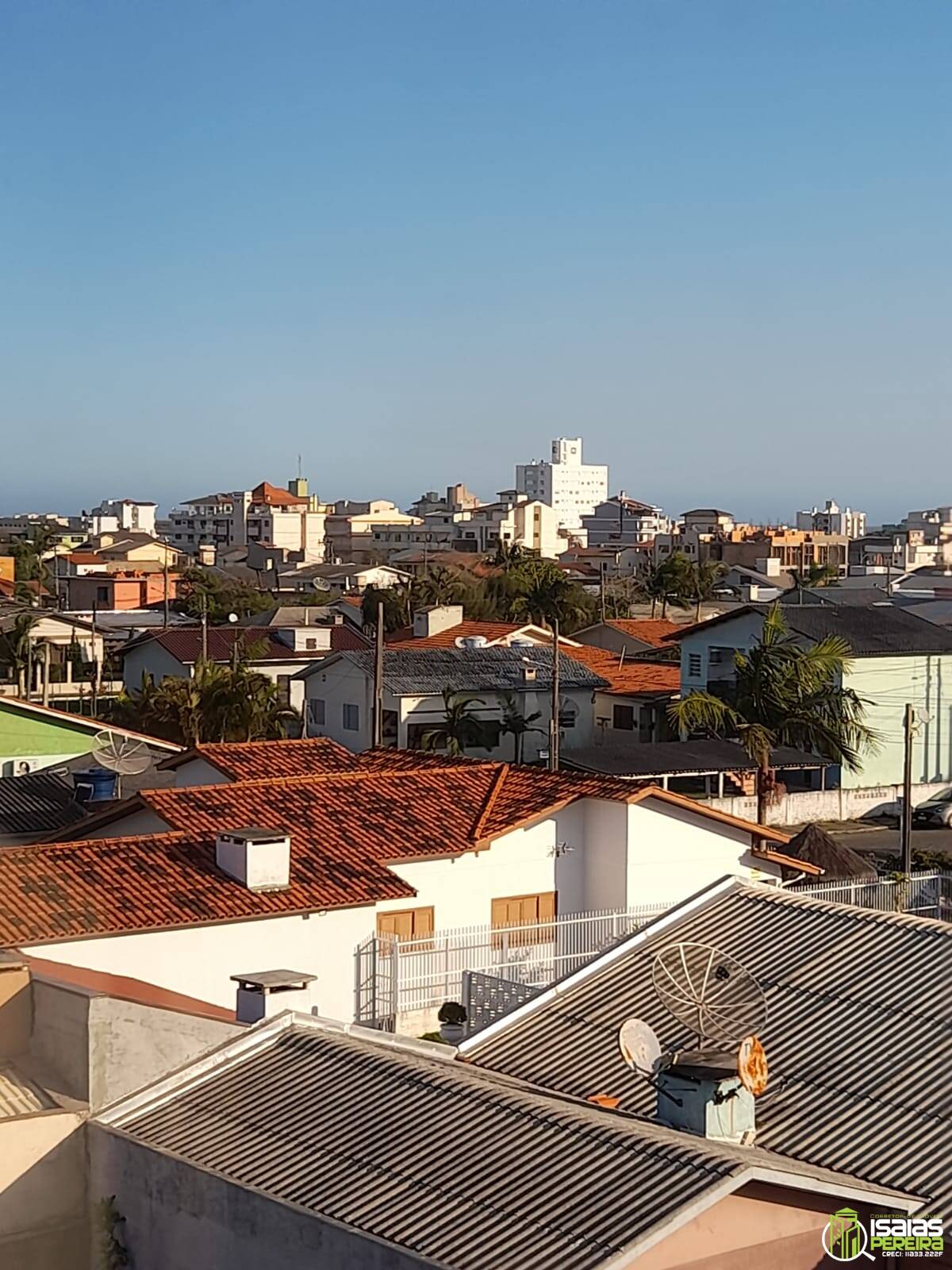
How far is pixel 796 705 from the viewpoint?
43.3 meters

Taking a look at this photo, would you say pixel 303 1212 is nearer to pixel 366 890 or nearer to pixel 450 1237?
pixel 450 1237

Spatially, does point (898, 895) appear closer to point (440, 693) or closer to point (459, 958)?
point (459, 958)

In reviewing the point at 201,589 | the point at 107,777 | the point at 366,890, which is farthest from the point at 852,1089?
the point at 201,589

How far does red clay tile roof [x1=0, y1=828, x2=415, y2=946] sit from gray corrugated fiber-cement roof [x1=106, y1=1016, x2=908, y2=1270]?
5967 mm

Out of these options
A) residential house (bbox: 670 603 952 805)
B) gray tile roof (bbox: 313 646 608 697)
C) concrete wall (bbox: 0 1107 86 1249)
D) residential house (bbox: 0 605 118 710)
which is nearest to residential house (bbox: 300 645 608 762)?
gray tile roof (bbox: 313 646 608 697)

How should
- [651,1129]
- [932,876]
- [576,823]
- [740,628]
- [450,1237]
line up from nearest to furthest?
[450,1237], [651,1129], [576,823], [932,876], [740,628]

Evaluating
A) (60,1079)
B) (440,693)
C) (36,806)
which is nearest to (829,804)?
(440,693)

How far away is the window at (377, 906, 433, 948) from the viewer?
21.1 meters

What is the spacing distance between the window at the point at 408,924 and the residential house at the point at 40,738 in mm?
13365

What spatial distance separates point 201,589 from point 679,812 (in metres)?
72.9

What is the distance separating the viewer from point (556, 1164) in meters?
10.3

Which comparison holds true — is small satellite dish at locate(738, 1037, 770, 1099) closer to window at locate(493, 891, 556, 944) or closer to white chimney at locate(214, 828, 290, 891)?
white chimney at locate(214, 828, 290, 891)

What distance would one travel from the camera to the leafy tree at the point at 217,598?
289 ft

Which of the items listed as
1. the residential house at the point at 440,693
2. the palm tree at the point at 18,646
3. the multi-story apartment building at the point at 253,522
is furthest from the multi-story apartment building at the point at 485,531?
the residential house at the point at 440,693
